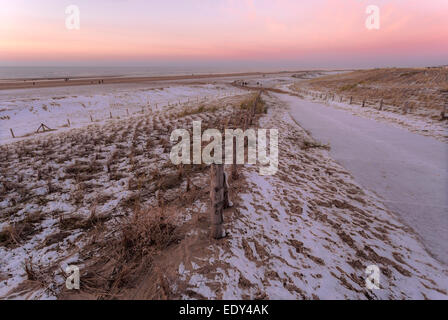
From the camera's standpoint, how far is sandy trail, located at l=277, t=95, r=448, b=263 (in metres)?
4.60

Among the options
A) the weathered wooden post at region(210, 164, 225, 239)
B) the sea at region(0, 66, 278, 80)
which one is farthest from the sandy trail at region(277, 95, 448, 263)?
the sea at region(0, 66, 278, 80)

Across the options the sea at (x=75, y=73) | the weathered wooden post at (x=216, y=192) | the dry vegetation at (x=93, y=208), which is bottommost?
the dry vegetation at (x=93, y=208)

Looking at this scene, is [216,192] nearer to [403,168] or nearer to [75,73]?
[403,168]

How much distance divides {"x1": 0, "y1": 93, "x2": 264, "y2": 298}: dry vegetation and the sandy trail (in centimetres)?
524

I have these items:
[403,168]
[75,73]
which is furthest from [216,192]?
[75,73]

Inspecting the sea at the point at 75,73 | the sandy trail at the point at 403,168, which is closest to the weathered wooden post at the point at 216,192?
the sandy trail at the point at 403,168

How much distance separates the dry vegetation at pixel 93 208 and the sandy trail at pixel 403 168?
17.2 feet

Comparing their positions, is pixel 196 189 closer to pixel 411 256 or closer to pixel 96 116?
pixel 411 256

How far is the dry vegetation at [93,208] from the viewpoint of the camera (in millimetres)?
2933

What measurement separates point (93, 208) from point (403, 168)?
10161 mm

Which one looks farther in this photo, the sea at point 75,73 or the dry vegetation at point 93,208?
the sea at point 75,73

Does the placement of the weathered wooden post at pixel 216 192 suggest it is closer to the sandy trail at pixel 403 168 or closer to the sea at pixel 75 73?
the sandy trail at pixel 403 168

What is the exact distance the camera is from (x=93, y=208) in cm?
438
